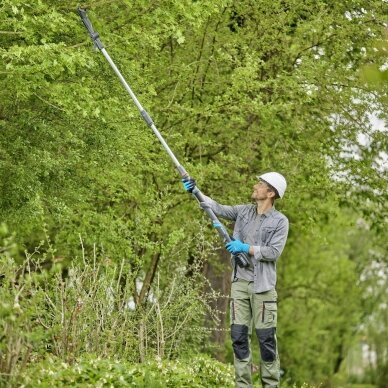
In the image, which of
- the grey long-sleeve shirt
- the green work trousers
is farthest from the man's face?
the green work trousers

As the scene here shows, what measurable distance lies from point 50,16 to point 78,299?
111 inches

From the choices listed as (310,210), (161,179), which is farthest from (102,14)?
(310,210)

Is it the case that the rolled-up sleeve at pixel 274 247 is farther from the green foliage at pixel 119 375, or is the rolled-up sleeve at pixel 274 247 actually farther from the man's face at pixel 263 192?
the green foliage at pixel 119 375

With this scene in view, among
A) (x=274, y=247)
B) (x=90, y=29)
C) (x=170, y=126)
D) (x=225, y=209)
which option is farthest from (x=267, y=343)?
(x=170, y=126)

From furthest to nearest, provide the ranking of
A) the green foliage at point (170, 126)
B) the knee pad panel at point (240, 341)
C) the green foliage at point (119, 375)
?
the green foliage at point (170, 126), the knee pad panel at point (240, 341), the green foliage at point (119, 375)

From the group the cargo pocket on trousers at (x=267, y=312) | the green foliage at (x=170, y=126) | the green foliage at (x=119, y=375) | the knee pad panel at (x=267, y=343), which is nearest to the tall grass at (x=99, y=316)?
the green foliage at (x=170, y=126)

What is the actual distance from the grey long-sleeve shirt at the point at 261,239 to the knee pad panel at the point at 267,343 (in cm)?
38

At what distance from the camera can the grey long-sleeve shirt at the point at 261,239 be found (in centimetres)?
892

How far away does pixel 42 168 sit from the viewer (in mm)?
11648

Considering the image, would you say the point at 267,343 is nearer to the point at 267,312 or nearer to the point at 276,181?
the point at 267,312

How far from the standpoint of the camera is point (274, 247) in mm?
8930

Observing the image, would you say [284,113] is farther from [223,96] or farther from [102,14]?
[102,14]

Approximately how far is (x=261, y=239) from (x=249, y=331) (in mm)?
830

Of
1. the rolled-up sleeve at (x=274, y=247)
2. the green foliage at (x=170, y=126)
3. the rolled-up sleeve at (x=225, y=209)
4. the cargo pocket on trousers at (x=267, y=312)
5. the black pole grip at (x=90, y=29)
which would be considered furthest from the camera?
the green foliage at (x=170, y=126)
